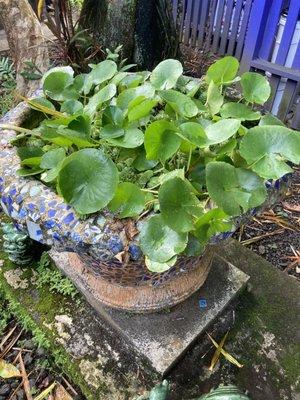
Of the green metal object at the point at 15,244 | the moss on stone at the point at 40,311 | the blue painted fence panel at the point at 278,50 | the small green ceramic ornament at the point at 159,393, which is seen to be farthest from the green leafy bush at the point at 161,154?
the blue painted fence panel at the point at 278,50

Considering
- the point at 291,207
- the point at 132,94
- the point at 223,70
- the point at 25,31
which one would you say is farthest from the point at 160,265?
the point at 25,31

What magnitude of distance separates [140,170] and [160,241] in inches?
8.2

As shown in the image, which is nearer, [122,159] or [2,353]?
[122,159]

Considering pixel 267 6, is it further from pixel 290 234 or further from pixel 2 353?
pixel 2 353

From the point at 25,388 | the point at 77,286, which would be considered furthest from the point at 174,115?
the point at 25,388

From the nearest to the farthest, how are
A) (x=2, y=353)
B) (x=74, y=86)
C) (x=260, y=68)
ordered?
(x=74, y=86), (x=2, y=353), (x=260, y=68)

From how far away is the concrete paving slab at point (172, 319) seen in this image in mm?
1025

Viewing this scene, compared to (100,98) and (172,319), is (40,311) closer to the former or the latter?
(172,319)

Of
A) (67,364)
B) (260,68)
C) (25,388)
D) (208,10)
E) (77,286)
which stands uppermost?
(208,10)

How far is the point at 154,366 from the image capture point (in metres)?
1.00

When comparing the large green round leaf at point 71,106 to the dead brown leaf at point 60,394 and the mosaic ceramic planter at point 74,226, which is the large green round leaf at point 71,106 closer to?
the mosaic ceramic planter at point 74,226

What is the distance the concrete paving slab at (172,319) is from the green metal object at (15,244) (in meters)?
0.10

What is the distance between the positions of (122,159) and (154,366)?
54 cm

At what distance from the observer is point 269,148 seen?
0.73 metres
